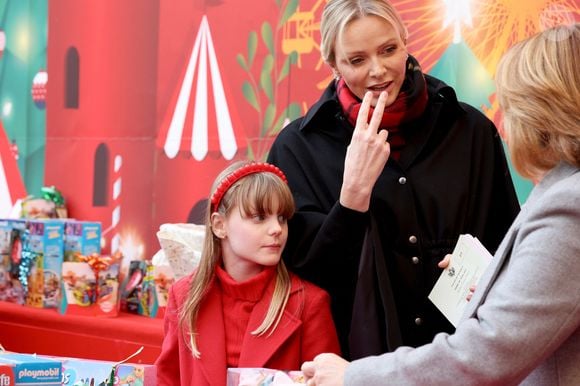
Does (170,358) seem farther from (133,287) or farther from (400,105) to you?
(133,287)

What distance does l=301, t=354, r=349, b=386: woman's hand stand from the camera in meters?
1.89

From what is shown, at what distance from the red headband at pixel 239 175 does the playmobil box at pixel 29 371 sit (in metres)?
0.68

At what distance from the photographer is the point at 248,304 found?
2.71m

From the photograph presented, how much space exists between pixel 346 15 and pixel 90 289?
8.50 feet

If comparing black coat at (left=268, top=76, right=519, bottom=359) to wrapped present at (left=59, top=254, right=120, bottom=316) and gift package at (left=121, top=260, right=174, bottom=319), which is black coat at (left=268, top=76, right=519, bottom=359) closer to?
gift package at (left=121, top=260, right=174, bottom=319)

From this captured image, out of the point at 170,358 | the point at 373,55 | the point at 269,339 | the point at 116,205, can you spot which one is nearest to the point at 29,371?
the point at 170,358

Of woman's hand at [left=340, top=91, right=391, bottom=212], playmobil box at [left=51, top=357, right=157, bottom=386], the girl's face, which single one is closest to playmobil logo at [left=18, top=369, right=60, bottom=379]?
playmobil box at [left=51, top=357, right=157, bottom=386]

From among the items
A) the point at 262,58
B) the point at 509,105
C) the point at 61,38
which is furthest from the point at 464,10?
the point at 61,38

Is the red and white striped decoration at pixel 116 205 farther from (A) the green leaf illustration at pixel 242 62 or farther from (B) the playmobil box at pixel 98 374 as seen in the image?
(B) the playmobil box at pixel 98 374

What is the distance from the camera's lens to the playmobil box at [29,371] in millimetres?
2264

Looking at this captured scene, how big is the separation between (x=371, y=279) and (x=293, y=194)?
0.40 meters

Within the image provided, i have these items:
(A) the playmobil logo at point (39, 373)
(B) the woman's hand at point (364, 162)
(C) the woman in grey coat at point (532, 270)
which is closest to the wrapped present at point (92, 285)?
(A) the playmobil logo at point (39, 373)

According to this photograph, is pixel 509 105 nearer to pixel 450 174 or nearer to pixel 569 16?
pixel 450 174

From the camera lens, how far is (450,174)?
8.46 feet
